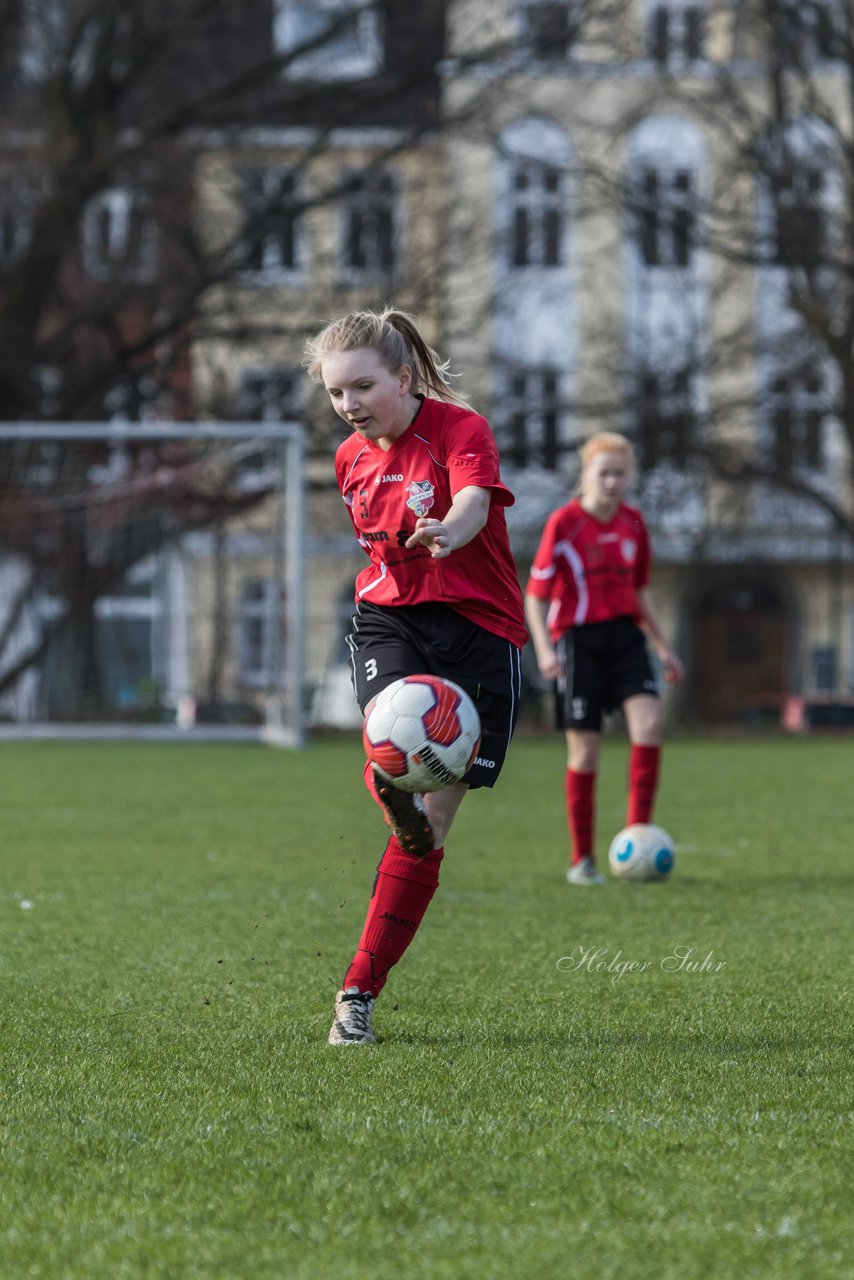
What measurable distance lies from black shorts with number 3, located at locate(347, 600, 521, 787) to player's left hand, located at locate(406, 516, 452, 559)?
0.40 meters

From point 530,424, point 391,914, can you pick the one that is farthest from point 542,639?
point 530,424

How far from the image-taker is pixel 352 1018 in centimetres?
379

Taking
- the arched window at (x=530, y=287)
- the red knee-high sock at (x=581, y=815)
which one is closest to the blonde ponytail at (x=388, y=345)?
the red knee-high sock at (x=581, y=815)

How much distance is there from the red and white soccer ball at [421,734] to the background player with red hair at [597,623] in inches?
128

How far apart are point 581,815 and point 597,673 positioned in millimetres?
592

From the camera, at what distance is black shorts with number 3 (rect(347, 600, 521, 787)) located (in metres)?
4.02

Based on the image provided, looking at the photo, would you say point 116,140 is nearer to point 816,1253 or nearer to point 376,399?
point 376,399

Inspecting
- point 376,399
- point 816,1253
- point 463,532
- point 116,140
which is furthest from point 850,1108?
point 116,140

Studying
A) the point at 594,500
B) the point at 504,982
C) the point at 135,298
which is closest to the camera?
the point at 504,982

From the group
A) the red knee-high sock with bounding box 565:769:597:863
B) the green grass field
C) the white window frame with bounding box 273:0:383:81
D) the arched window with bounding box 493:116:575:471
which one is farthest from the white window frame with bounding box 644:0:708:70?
the green grass field

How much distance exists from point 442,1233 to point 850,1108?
1042mm

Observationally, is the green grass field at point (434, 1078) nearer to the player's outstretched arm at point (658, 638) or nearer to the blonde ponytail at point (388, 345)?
the player's outstretched arm at point (658, 638)

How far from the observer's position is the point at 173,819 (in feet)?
31.5

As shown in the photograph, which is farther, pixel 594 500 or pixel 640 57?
pixel 640 57
